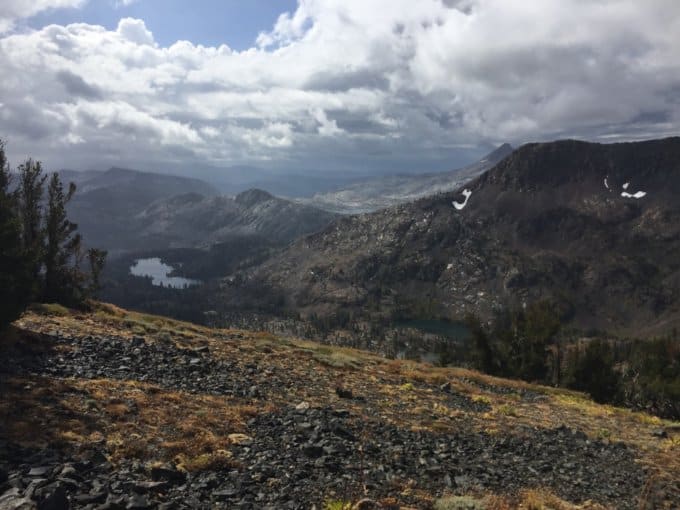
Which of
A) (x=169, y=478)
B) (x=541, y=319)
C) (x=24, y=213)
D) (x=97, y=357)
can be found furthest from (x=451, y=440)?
(x=541, y=319)

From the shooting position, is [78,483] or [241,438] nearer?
[78,483]

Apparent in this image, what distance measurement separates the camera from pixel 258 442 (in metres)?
17.9

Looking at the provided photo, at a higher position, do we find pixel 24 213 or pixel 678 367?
pixel 24 213

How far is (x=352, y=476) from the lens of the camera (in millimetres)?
15516

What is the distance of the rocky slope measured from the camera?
13445 millimetres

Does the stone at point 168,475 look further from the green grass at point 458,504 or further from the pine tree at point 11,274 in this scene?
the pine tree at point 11,274

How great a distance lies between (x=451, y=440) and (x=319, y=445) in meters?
Result: 8.22

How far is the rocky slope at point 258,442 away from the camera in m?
13.4

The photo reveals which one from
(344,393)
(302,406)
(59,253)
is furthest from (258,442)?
(59,253)

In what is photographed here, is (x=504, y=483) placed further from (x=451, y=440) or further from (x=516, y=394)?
(x=516, y=394)

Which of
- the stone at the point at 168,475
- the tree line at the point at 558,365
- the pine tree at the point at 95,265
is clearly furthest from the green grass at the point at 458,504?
the tree line at the point at 558,365

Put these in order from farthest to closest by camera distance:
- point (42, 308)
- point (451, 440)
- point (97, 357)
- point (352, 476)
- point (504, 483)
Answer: point (42, 308) < point (97, 357) < point (451, 440) < point (504, 483) < point (352, 476)

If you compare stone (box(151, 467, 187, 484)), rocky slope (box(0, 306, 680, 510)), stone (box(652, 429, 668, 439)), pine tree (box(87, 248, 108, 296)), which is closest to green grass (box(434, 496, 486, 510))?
rocky slope (box(0, 306, 680, 510))

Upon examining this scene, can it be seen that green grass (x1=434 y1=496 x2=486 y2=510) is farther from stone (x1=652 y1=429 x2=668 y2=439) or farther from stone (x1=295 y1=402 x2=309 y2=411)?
stone (x1=652 y1=429 x2=668 y2=439)
